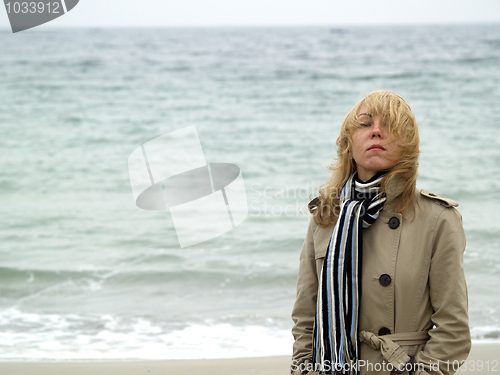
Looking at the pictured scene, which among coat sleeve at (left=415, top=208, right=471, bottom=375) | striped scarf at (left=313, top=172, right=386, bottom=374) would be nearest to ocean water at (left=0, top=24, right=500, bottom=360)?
striped scarf at (left=313, top=172, right=386, bottom=374)

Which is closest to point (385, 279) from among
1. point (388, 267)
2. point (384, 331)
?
point (388, 267)

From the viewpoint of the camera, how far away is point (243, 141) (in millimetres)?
13000

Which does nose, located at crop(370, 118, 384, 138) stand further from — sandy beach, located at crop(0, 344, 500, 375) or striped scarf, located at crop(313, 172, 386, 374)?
sandy beach, located at crop(0, 344, 500, 375)

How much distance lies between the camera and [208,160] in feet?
39.3

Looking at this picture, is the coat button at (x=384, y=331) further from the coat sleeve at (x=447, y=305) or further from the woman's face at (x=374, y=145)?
the woman's face at (x=374, y=145)

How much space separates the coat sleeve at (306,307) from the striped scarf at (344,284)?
76 millimetres

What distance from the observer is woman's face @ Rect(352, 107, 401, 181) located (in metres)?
1.50

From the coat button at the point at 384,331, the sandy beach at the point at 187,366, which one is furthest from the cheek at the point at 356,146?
the sandy beach at the point at 187,366

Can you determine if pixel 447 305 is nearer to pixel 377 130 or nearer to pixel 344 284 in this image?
pixel 344 284

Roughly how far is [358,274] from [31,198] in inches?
365

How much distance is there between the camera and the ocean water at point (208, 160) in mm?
4355

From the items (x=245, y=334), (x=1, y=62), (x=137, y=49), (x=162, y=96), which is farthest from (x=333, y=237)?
(x=137, y=49)

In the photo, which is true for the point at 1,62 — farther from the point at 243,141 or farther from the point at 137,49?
the point at 243,141

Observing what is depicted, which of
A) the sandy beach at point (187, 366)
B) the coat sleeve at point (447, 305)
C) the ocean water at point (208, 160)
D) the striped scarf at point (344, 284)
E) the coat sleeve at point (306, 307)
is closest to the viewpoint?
the coat sleeve at point (447, 305)
